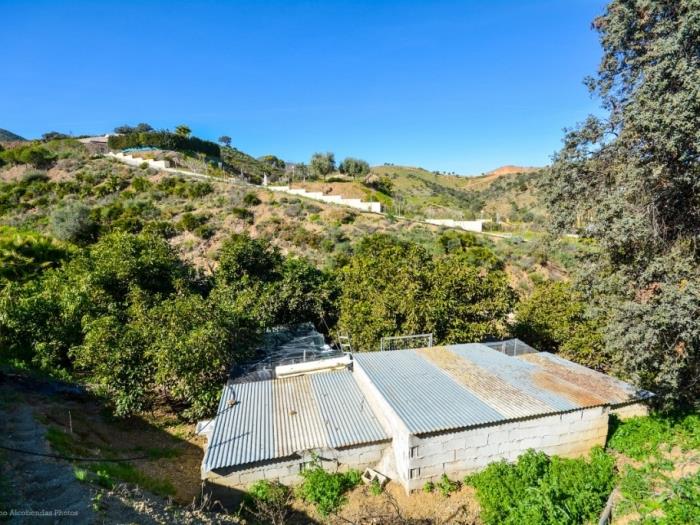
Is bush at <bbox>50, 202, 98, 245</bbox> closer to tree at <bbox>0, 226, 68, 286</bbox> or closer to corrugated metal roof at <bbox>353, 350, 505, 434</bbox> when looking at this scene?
tree at <bbox>0, 226, 68, 286</bbox>

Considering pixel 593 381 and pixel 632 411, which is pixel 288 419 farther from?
pixel 632 411

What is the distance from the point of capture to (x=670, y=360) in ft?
28.6

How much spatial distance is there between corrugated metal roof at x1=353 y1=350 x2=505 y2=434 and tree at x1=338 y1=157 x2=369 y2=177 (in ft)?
203

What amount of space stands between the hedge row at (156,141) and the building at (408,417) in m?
67.5

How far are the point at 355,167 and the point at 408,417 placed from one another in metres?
65.9

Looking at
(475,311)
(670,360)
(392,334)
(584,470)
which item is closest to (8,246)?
(392,334)

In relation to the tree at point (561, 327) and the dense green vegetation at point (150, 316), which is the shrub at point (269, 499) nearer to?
the dense green vegetation at point (150, 316)

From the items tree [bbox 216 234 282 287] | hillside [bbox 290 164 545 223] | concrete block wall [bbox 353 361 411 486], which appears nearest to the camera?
concrete block wall [bbox 353 361 411 486]

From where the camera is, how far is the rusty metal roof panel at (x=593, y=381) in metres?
9.98

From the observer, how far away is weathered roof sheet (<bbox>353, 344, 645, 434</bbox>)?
8.62 m

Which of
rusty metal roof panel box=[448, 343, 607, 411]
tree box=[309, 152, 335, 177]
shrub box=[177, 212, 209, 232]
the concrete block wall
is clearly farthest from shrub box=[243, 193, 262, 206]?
Answer: the concrete block wall

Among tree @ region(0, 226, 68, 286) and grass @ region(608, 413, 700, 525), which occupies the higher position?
tree @ region(0, 226, 68, 286)

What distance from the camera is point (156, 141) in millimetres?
65812

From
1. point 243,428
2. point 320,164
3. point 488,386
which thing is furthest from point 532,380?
point 320,164
